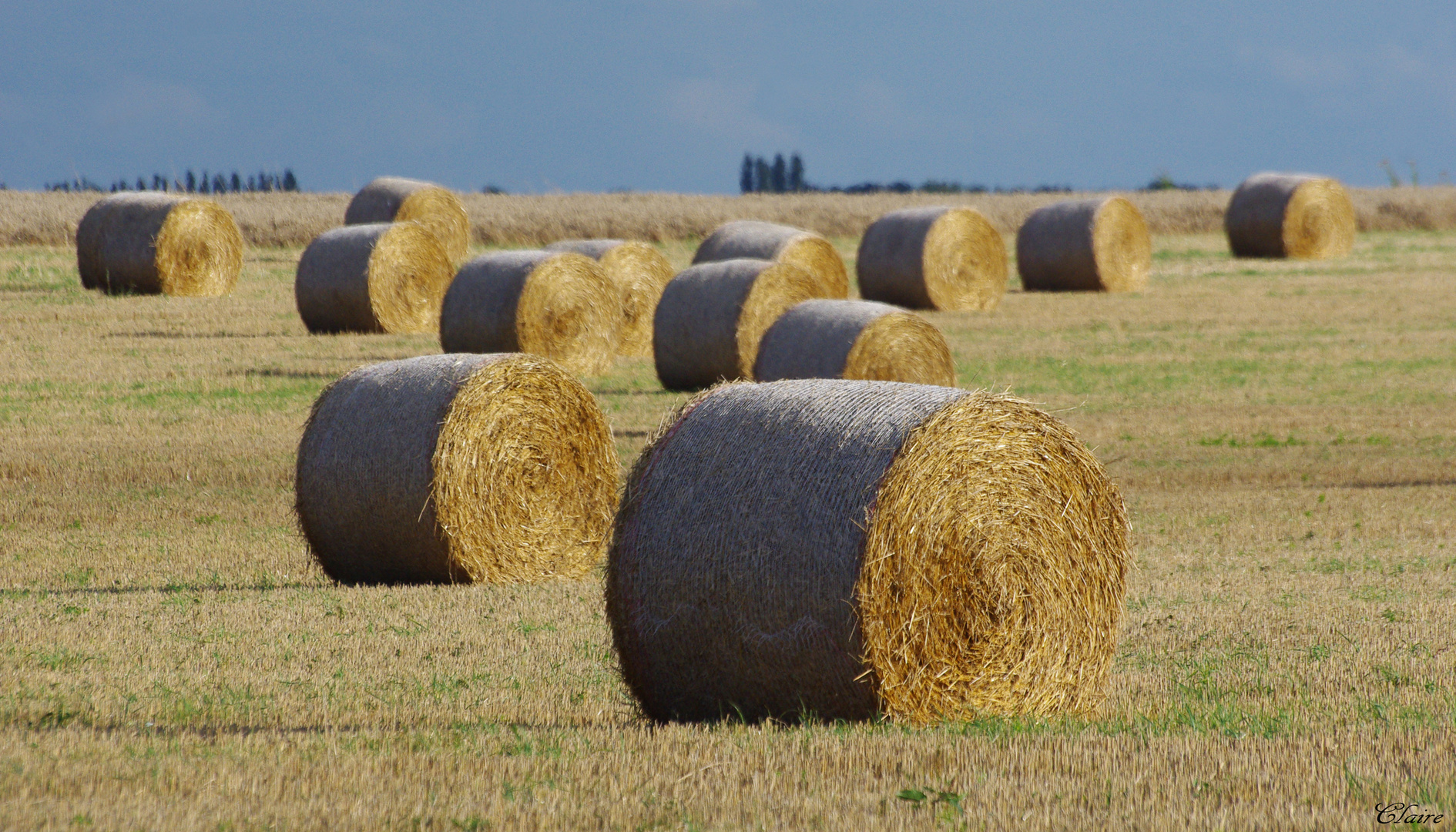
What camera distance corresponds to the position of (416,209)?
3198cm

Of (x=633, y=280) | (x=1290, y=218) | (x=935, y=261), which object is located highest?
(x=1290, y=218)

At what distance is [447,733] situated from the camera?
6.45 metres

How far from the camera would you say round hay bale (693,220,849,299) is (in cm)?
2669

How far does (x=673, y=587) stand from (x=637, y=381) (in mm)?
15278

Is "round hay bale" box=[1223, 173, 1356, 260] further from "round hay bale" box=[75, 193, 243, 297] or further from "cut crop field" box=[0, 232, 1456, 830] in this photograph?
"round hay bale" box=[75, 193, 243, 297]

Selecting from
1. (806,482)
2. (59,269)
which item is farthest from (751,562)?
(59,269)

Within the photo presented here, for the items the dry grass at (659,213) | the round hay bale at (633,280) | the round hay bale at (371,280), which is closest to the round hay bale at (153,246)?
the round hay bale at (371,280)

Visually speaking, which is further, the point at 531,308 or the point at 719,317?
the point at 531,308

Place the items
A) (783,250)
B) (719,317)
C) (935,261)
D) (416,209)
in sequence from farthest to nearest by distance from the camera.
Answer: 1. (416,209)
2. (935,261)
3. (783,250)
4. (719,317)

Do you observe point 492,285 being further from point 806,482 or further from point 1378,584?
point 806,482

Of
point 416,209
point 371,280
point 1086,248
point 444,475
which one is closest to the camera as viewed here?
point 444,475

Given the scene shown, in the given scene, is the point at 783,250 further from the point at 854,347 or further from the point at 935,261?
the point at 854,347
